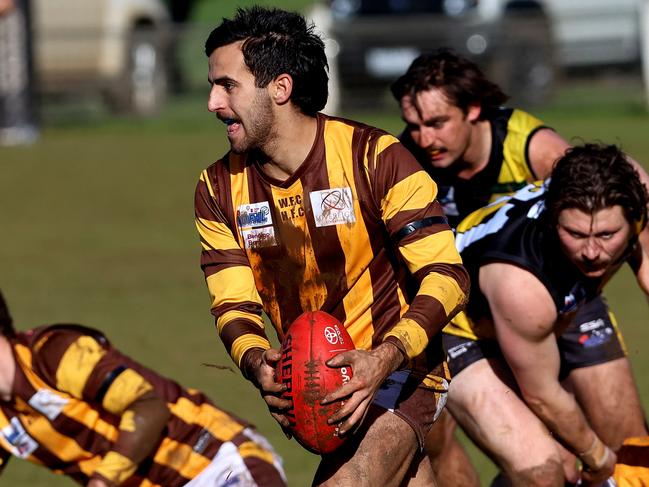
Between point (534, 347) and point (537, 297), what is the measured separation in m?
0.22

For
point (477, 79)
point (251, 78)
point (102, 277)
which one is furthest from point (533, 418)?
point (102, 277)

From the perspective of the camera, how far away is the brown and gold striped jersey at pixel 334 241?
4.48m

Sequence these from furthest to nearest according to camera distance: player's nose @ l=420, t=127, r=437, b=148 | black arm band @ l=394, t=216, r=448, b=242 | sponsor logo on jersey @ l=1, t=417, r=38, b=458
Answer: player's nose @ l=420, t=127, r=437, b=148, sponsor logo on jersey @ l=1, t=417, r=38, b=458, black arm band @ l=394, t=216, r=448, b=242

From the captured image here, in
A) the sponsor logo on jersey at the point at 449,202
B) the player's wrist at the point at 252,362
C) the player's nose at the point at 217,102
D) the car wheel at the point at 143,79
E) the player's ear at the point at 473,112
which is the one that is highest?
the player's nose at the point at 217,102

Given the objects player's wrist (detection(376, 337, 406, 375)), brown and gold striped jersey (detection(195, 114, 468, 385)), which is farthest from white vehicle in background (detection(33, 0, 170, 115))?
player's wrist (detection(376, 337, 406, 375))

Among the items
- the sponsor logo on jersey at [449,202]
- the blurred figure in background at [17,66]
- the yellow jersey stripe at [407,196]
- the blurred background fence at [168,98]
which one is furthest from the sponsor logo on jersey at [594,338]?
the blurred figure in background at [17,66]

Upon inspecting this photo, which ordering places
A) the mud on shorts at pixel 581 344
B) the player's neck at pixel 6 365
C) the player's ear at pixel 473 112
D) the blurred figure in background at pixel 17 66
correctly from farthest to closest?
the blurred figure in background at pixel 17 66 → the player's ear at pixel 473 112 → the mud on shorts at pixel 581 344 → the player's neck at pixel 6 365

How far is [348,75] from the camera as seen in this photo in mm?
20562

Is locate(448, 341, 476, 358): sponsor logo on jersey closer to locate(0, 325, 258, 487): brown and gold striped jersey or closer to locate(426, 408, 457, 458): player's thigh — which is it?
locate(426, 408, 457, 458): player's thigh

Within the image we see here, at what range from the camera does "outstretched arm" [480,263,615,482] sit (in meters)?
5.14

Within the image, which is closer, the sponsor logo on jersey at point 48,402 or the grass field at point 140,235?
the sponsor logo on jersey at point 48,402

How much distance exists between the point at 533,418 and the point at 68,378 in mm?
1794

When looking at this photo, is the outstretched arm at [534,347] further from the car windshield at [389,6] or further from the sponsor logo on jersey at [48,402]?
the car windshield at [389,6]

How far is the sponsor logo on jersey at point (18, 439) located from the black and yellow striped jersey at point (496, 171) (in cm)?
198
